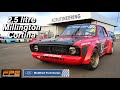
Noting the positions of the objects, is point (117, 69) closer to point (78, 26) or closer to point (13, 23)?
point (78, 26)

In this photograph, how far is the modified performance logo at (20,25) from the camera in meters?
3.56

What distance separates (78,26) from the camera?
4523mm

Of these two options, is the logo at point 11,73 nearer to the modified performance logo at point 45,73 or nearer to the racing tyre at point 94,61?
the modified performance logo at point 45,73

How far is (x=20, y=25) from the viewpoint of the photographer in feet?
11.7

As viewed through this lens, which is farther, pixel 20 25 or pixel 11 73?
pixel 20 25

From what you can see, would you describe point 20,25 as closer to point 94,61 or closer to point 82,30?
point 82,30

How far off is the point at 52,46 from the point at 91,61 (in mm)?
1000

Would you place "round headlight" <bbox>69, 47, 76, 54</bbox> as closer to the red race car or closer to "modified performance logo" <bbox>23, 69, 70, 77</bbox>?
the red race car

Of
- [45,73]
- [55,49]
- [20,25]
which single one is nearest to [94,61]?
[55,49]

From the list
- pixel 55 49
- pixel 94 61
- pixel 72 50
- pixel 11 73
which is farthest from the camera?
pixel 94 61

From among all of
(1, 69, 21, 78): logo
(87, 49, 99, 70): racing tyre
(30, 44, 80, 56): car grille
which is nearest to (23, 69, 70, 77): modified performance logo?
(1, 69, 21, 78): logo
